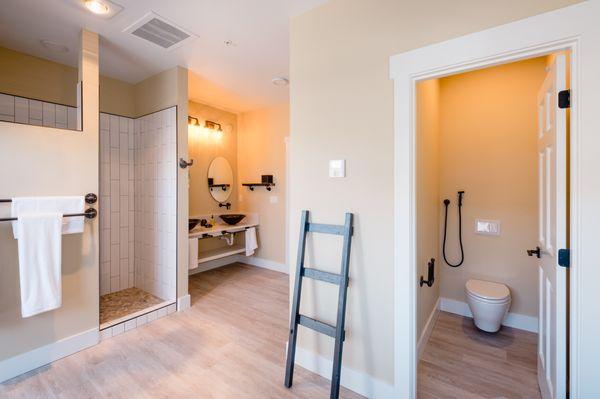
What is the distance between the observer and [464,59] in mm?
1430

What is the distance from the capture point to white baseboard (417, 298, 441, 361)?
7.37ft

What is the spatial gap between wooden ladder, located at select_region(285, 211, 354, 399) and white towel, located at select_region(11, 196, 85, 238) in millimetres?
1833

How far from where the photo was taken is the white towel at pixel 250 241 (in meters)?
4.36

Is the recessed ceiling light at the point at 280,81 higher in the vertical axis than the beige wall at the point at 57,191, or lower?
higher

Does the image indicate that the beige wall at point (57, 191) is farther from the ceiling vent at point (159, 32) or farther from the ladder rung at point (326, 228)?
the ladder rung at point (326, 228)

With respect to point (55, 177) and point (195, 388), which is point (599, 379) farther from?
point (55, 177)

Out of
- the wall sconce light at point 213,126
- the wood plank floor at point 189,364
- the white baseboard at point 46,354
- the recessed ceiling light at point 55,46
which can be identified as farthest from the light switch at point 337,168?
the wall sconce light at point 213,126

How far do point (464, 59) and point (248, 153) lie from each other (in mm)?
3844

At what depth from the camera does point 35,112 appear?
272 cm

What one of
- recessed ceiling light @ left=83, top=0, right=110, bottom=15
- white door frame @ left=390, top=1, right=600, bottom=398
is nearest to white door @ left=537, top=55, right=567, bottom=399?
white door frame @ left=390, top=1, right=600, bottom=398

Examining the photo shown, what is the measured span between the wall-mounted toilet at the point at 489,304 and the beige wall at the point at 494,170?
11.1 inches

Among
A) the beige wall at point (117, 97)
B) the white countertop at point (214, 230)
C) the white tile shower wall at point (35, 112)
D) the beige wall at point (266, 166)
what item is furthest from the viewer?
the beige wall at point (266, 166)

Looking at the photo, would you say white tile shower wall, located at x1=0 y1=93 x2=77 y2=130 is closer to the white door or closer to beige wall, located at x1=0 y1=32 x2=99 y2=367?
beige wall, located at x1=0 y1=32 x2=99 y2=367

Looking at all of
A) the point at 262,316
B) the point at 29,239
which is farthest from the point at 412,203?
the point at 29,239
